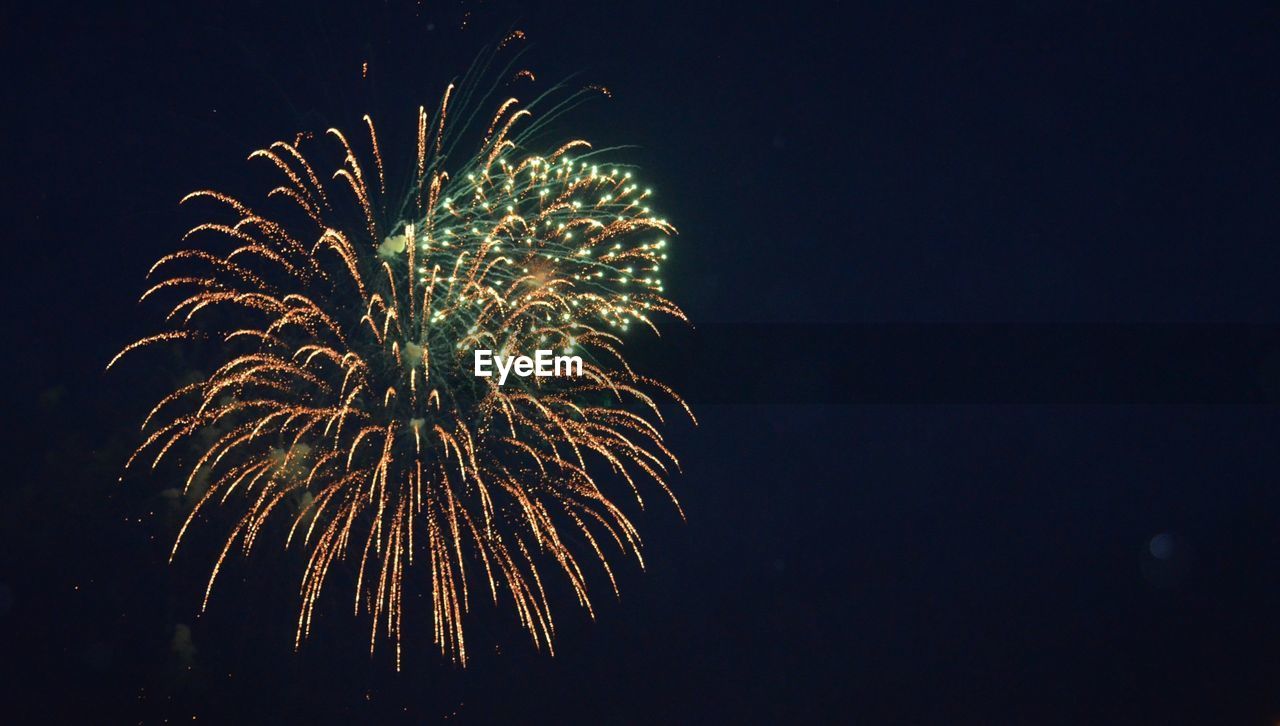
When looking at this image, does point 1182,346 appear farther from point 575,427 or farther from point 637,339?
point 575,427

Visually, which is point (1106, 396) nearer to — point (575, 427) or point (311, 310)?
point (575, 427)

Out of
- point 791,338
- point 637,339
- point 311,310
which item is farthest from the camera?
point 791,338

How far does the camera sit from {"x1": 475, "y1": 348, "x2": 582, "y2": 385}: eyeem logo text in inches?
506

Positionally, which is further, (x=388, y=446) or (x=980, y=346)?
(x=980, y=346)

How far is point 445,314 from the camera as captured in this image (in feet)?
42.4

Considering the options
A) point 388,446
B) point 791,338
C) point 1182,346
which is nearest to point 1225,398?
point 1182,346

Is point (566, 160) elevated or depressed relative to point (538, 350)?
elevated

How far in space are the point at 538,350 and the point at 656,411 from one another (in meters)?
1.87

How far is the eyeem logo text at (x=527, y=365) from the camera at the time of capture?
42.2ft

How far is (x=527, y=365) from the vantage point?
1307cm

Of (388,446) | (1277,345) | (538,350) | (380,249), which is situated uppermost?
(1277,345)

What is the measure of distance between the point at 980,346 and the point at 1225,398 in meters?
7.05

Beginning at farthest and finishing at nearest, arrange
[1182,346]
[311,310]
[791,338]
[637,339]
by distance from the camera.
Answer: [1182,346]
[791,338]
[637,339]
[311,310]

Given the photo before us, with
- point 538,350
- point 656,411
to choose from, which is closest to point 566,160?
point 538,350
